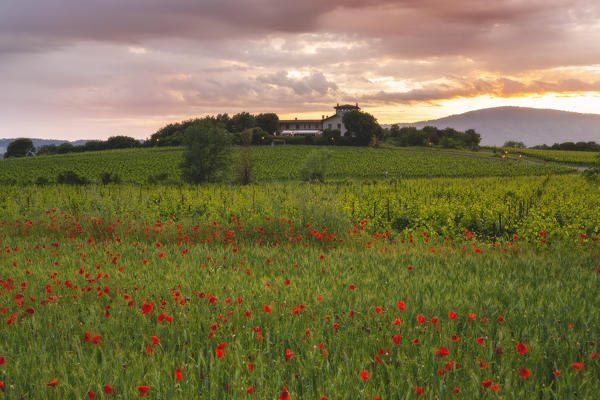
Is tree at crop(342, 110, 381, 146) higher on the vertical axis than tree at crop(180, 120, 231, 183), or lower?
higher

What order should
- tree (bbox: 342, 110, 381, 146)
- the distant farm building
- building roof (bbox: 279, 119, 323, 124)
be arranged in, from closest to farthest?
tree (bbox: 342, 110, 381, 146)
the distant farm building
building roof (bbox: 279, 119, 323, 124)

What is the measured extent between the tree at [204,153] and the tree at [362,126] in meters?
68.6

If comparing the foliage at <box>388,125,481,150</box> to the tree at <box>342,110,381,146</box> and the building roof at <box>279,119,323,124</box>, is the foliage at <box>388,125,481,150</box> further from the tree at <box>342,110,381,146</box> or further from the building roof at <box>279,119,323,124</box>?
the building roof at <box>279,119,323,124</box>

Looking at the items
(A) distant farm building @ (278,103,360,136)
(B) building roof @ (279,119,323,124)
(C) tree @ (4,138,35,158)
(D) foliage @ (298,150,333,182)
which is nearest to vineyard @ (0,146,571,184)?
(D) foliage @ (298,150,333,182)

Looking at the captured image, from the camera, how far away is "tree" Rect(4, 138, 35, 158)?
113 meters

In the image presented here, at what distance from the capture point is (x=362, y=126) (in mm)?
100688

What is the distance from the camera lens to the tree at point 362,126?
10044cm

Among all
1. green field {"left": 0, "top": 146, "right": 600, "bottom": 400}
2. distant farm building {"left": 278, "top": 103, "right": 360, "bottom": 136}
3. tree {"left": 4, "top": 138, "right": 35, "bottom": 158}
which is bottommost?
green field {"left": 0, "top": 146, "right": 600, "bottom": 400}

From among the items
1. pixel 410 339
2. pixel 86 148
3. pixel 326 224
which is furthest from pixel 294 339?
pixel 86 148

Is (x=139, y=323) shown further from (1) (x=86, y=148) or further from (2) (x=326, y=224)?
(1) (x=86, y=148)

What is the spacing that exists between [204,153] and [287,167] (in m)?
28.0

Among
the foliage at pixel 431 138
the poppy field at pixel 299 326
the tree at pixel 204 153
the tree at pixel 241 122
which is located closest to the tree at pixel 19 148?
the tree at pixel 241 122

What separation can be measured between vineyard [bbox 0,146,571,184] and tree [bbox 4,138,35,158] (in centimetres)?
5416

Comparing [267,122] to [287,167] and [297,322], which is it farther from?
[297,322]
